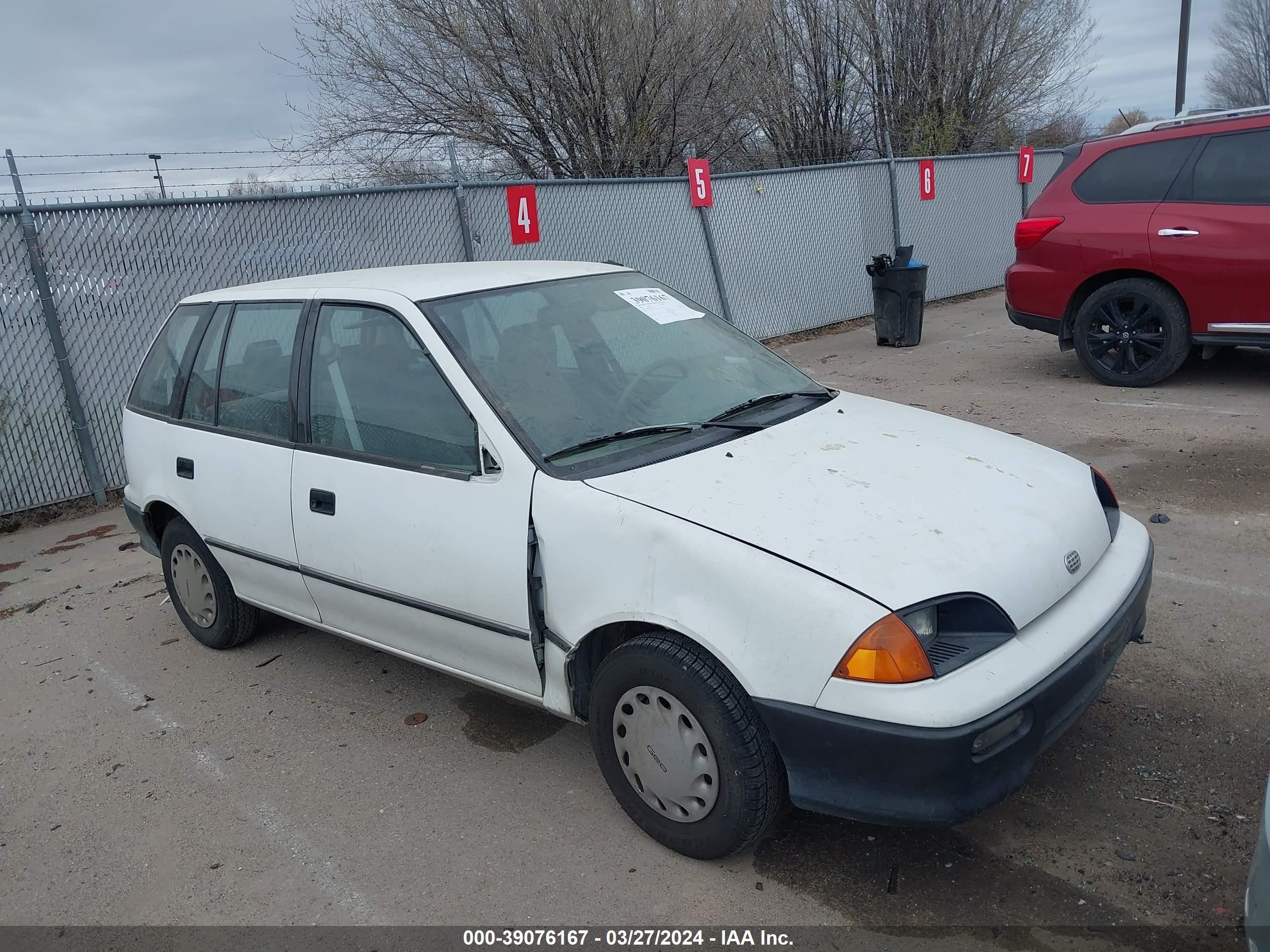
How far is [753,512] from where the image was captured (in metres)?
2.73

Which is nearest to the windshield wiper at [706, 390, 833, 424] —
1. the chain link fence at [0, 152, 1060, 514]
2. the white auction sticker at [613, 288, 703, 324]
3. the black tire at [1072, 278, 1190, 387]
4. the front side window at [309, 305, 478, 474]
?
the white auction sticker at [613, 288, 703, 324]

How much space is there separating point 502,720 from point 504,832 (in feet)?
2.41

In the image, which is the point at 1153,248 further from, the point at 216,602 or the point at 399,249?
the point at 216,602

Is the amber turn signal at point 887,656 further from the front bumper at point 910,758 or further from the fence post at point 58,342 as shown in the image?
the fence post at point 58,342

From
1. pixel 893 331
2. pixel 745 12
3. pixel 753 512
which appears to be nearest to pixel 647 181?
pixel 893 331

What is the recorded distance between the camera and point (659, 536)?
270 cm

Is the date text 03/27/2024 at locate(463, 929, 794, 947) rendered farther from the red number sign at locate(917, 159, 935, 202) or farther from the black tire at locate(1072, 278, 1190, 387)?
the red number sign at locate(917, 159, 935, 202)

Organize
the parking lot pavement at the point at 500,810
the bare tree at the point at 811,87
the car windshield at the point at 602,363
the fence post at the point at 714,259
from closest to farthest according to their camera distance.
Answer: the parking lot pavement at the point at 500,810
the car windshield at the point at 602,363
the fence post at the point at 714,259
the bare tree at the point at 811,87

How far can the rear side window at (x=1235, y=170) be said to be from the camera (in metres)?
7.06

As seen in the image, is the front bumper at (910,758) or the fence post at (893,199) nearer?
the front bumper at (910,758)

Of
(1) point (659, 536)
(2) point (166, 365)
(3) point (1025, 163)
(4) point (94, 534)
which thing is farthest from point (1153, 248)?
(3) point (1025, 163)

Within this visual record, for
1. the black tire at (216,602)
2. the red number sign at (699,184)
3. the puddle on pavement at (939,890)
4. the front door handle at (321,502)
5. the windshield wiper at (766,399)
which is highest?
the red number sign at (699,184)

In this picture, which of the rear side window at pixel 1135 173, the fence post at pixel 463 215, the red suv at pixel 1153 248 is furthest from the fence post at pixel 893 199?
the fence post at pixel 463 215

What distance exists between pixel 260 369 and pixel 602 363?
154 cm
